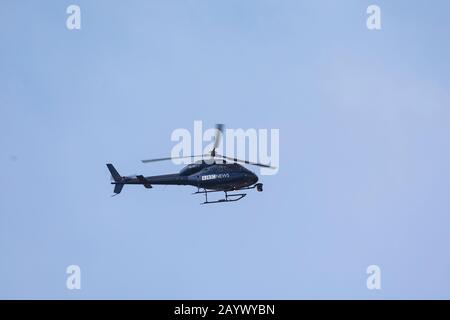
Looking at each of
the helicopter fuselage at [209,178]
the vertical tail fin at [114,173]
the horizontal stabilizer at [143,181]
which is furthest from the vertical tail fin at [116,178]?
the horizontal stabilizer at [143,181]

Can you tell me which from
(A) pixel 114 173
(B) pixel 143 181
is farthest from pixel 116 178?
(B) pixel 143 181

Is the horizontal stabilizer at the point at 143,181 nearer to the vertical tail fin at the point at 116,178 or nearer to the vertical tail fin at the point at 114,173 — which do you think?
the vertical tail fin at the point at 116,178

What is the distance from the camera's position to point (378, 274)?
6247 centimetres

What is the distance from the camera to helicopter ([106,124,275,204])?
6153cm

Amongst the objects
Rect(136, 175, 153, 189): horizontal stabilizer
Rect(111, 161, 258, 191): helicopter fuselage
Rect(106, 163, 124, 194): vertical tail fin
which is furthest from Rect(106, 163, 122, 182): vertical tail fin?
Rect(136, 175, 153, 189): horizontal stabilizer

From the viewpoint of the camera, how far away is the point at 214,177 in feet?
203

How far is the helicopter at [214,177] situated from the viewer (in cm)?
6153

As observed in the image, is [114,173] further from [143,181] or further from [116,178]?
[143,181]

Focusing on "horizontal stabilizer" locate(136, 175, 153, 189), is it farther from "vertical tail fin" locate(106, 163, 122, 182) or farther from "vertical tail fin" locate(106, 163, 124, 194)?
"vertical tail fin" locate(106, 163, 122, 182)
